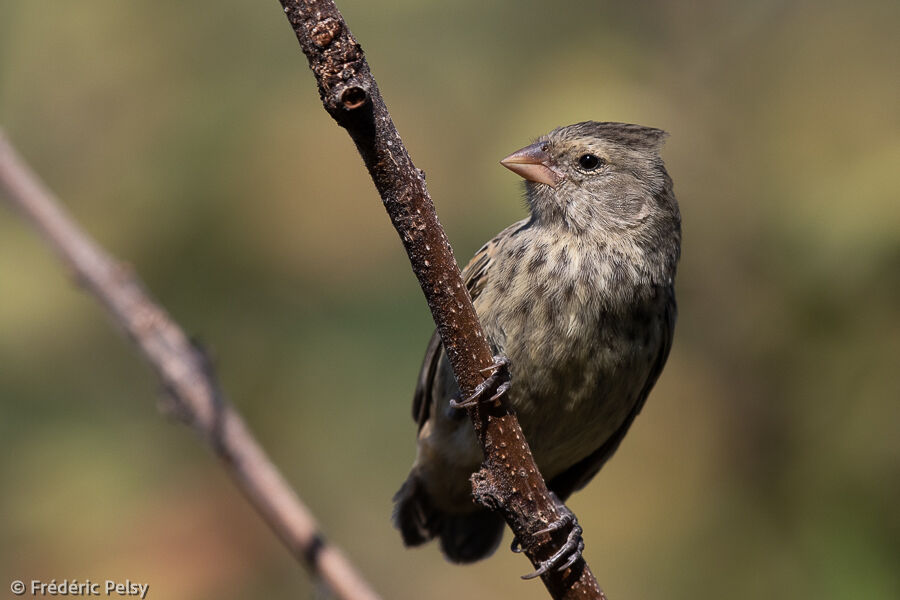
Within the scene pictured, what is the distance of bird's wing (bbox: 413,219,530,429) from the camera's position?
387 cm

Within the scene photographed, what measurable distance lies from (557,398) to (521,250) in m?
0.55

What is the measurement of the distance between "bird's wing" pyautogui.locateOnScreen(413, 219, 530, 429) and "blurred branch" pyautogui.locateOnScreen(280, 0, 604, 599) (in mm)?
1169

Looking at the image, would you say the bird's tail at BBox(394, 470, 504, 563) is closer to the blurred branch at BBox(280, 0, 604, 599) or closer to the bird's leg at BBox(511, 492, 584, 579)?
the bird's leg at BBox(511, 492, 584, 579)

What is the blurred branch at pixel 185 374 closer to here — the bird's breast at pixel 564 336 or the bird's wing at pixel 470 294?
the bird's breast at pixel 564 336

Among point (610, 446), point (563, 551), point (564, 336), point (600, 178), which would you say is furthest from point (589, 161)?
point (563, 551)

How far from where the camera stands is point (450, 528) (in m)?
4.67

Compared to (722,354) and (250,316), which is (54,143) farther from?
(722,354)

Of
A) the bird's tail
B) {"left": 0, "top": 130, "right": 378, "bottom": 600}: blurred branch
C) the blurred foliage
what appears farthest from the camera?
the bird's tail

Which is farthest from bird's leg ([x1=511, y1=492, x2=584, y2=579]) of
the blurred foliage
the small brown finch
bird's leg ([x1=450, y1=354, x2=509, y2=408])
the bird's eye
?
the bird's eye

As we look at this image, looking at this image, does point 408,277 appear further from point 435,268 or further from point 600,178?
point 435,268

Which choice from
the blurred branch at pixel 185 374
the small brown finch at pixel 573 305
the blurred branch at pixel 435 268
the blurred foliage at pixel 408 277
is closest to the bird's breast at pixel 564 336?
the small brown finch at pixel 573 305

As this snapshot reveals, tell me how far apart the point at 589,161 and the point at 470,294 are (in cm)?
72

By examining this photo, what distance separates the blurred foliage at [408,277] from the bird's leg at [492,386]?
1.52 metres

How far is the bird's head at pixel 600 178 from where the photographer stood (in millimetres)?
3922
